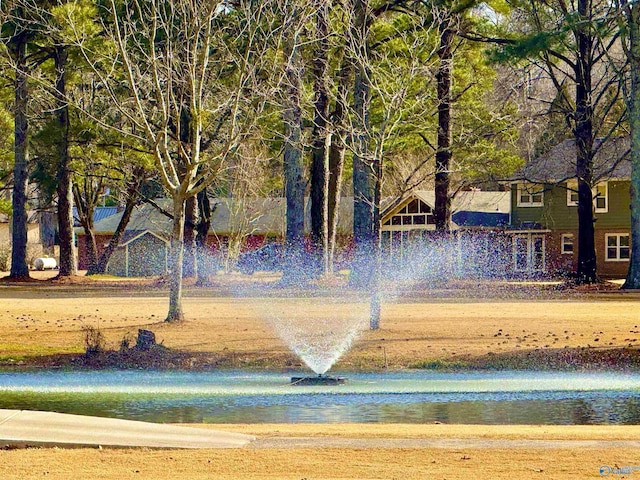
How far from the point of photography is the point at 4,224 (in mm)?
89750

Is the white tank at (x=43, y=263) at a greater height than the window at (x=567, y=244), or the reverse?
the window at (x=567, y=244)

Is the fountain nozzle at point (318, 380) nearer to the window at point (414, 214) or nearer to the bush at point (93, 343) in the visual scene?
the bush at point (93, 343)

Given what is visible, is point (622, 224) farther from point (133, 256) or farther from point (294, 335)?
point (294, 335)

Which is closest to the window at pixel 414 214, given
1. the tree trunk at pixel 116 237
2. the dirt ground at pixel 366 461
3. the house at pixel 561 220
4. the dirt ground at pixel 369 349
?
the house at pixel 561 220

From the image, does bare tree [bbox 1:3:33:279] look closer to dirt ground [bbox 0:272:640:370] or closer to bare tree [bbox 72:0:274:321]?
bare tree [bbox 72:0:274:321]

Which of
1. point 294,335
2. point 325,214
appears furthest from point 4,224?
point 294,335

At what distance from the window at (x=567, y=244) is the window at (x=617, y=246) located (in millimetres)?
1958

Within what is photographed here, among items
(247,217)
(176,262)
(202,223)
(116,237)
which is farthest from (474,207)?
(176,262)

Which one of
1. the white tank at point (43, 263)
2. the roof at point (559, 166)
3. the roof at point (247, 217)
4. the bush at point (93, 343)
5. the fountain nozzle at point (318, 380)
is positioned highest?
the roof at point (559, 166)

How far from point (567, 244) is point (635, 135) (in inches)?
729

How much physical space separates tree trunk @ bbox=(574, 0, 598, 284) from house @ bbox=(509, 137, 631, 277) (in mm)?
8664

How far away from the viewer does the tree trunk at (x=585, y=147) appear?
4603 centimetres

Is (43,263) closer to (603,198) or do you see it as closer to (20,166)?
(20,166)

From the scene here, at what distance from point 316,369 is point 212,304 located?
14.1 metres
